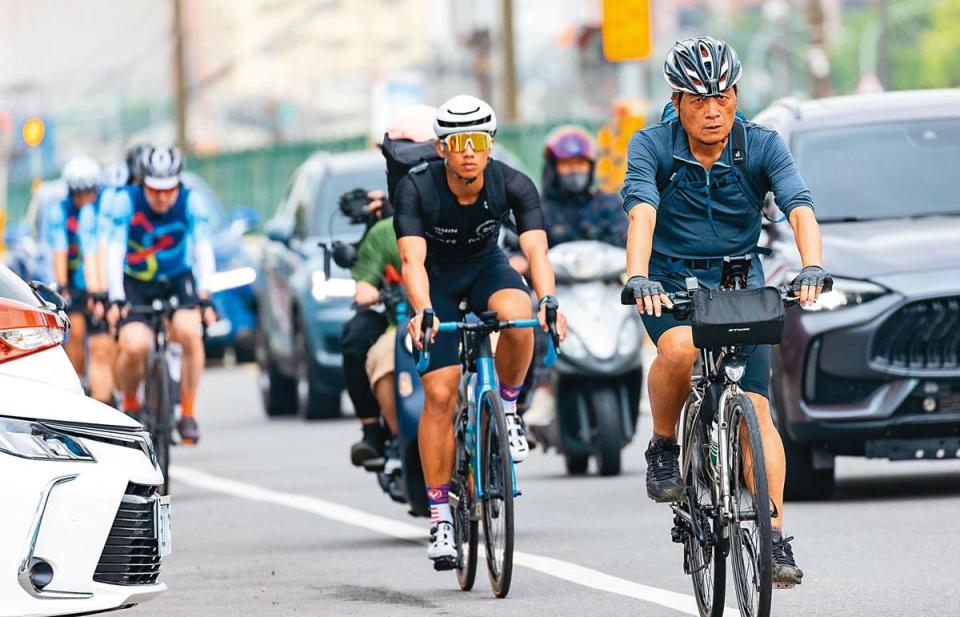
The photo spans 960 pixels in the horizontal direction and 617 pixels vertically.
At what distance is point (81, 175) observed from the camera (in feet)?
56.8

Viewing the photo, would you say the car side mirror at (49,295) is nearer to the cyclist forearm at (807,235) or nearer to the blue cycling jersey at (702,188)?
the blue cycling jersey at (702,188)

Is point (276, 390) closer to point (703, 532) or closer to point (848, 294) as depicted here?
point (848, 294)

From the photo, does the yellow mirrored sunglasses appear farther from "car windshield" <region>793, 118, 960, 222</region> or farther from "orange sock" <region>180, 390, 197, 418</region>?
"orange sock" <region>180, 390, 197, 418</region>

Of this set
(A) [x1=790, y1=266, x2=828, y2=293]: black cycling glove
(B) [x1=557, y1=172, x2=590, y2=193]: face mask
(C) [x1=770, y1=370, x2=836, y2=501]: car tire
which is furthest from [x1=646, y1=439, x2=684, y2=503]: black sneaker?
(B) [x1=557, y1=172, x2=590, y2=193]: face mask

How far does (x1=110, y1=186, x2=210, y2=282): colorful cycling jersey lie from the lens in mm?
14336

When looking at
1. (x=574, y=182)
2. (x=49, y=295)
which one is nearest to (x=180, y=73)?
(x=574, y=182)

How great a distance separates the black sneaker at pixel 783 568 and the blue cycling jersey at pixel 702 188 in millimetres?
1145

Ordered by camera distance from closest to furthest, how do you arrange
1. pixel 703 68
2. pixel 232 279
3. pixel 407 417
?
pixel 703 68
pixel 407 417
pixel 232 279

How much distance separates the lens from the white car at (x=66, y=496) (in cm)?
713

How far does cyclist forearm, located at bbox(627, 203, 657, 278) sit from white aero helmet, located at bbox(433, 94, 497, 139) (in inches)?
68.7

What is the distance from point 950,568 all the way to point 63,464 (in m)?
3.83

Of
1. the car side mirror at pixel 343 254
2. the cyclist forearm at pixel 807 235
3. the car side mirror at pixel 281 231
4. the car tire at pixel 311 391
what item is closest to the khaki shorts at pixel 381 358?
the car side mirror at pixel 343 254

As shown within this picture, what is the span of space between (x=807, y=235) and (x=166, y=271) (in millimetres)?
6970

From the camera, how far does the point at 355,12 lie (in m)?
138
